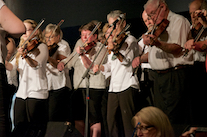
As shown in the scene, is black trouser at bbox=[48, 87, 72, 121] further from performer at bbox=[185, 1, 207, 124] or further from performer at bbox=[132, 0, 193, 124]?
performer at bbox=[185, 1, 207, 124]

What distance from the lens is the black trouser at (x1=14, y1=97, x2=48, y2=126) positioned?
238 cm

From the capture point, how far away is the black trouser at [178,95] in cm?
198

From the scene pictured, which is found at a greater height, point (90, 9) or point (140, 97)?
point (90, 9)

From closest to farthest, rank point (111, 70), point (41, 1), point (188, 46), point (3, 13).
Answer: point (3, 13) → point (188, 46) → point (111, 70) → point (41, 1)

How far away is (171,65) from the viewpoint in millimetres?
2023

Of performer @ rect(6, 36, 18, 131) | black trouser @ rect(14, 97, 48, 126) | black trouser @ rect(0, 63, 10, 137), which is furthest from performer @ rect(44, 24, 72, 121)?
black trouser @ rect(0, 63, 10, 137)

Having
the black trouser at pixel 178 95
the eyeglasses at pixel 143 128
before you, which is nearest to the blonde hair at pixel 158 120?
the eyeglasses at pixel 143 128

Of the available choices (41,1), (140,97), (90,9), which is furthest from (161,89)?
(41,1)

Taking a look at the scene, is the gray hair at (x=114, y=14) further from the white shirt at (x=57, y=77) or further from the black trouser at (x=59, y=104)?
the black trouser at (x=59, y=104)

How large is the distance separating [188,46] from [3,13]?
57.4 inches

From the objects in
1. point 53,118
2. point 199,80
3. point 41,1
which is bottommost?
point 53,118

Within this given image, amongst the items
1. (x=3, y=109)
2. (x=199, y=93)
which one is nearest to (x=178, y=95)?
(x=199, y=93)

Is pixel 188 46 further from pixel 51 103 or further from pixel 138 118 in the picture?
pixel 51 103

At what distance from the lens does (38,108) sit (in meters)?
2.44
